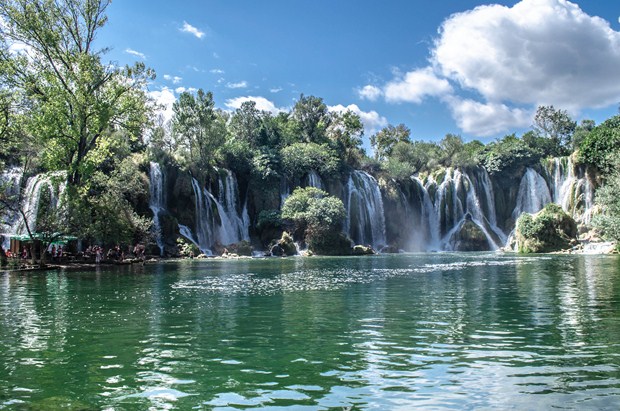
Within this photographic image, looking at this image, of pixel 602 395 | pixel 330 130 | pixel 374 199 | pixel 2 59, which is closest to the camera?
pixel 602 395

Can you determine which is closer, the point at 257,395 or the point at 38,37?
the point at 257,395

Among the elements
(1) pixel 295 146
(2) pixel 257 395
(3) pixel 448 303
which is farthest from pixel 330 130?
(2) pixel 257 395

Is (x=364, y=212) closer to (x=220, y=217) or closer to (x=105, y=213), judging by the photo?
(x=220, y=217)

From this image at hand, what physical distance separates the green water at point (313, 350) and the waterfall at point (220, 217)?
1337 inches

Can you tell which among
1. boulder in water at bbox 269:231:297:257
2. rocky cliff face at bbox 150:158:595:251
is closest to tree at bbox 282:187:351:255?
boulder in water at bbox 269:231:297:257

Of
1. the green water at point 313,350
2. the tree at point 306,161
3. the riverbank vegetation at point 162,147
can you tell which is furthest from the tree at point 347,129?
the green water at point 313,350

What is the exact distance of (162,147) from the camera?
60.6 metres

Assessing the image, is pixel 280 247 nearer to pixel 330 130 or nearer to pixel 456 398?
pixel 330 130

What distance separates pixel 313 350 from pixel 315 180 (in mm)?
54360

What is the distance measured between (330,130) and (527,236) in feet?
130

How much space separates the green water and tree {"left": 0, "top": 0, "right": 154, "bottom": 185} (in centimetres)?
1715

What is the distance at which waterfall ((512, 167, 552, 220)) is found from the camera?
68.2m

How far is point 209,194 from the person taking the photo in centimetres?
5481

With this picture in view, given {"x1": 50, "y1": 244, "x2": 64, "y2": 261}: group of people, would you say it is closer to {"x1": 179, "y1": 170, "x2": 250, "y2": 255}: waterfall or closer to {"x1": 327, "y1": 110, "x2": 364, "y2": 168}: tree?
{"x1": 179, "y1": 170, "x2": 250, "y2": 255}: waterfall
